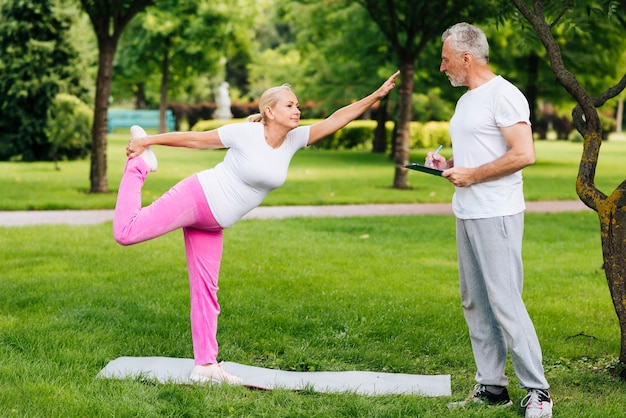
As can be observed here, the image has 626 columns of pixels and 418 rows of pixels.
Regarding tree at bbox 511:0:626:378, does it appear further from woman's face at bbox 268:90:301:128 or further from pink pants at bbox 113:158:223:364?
pink pants at bbox 113:158:223:364

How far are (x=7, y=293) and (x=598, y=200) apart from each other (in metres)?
4.97

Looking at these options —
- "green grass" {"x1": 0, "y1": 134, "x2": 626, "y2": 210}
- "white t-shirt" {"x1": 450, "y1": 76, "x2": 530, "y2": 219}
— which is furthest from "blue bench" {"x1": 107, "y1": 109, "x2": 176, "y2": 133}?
"white t-shirt" {"x1": 450, "y1": 76, "x2": 530, "y2": 219}

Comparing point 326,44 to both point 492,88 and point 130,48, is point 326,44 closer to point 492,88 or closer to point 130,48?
point 130,48

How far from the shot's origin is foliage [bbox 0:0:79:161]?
78.6ft

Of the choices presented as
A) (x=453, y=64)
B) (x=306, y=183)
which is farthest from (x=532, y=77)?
(x=453, y=64)

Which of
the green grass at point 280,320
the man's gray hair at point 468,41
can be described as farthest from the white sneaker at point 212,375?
the man's gray hair at point 468,41

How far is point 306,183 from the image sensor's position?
17.9m

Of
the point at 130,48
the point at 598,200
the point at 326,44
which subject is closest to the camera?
the point at 598,200

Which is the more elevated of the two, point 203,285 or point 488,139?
point 488,139

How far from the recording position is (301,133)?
16.2ft

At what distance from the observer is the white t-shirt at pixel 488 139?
4.18 meters

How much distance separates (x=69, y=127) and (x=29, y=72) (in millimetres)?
4024

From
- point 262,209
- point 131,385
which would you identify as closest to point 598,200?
point 131,385

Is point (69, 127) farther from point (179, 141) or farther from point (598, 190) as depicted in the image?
point (598, 190)
